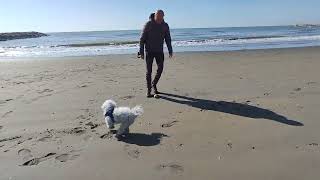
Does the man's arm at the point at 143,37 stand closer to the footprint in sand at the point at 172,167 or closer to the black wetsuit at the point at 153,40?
the black wetsuit at the point at 153,40

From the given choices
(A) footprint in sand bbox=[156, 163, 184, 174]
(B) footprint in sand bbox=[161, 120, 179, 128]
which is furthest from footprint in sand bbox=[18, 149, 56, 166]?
(B) footprint in sand bbox=[161, 120, 179, 128]

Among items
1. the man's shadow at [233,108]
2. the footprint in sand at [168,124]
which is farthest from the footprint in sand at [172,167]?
the man's shadow at [233,108]

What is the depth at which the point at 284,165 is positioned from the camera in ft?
13.6

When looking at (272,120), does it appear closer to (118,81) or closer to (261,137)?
(261,137)

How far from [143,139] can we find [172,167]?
1115 millimetres

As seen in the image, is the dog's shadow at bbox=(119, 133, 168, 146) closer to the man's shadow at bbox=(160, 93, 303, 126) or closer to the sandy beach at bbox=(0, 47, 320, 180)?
the sandy beach at bbox=(0, 47, 320, 180)

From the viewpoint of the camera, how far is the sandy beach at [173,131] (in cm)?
421

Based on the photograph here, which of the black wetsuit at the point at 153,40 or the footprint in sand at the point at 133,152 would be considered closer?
the footprint in sand at the point at 133,152

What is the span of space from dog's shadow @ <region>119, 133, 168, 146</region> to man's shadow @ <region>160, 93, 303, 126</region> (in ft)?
5.19

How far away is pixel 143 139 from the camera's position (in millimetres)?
5297

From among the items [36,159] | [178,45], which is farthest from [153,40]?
[178,45]

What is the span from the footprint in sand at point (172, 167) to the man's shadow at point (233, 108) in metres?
2.11

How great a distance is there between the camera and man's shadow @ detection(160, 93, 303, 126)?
603cm

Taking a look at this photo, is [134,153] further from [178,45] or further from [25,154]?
[178,45]
